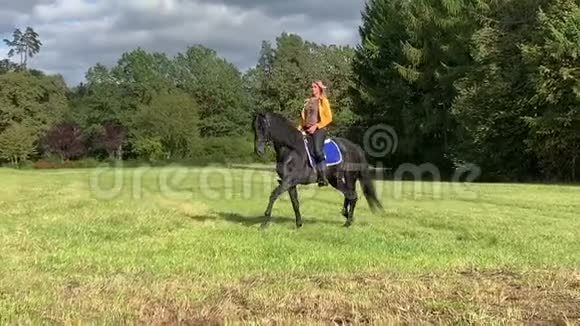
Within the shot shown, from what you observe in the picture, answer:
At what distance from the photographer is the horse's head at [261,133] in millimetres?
15898

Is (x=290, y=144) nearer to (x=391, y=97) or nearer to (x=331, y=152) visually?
(x=331, y=152)

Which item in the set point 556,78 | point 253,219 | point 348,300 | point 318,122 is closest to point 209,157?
point 556,78

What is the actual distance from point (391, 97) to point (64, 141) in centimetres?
5523

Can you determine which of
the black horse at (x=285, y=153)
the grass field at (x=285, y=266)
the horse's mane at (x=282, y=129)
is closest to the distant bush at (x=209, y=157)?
the grass field at (x=285, y=266)

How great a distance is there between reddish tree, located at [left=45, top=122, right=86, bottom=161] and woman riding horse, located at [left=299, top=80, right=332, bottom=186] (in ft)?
284

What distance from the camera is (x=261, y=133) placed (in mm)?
15977

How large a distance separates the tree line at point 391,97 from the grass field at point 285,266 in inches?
848

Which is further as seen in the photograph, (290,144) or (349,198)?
(349,198)

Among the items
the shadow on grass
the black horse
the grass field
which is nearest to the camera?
the grass field

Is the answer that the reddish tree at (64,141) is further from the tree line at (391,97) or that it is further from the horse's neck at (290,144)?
the horse's neck at (290,144)

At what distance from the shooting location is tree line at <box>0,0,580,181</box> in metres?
41.0

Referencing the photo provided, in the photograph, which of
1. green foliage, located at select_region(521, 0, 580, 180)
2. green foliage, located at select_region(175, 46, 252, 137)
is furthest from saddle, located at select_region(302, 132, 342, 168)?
green foliage, located at select_region(175, 46, 252, 137)

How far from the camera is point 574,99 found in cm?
3828

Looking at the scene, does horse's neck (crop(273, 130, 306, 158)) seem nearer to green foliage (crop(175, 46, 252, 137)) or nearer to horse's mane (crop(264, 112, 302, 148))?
horse's mane (crop(264, 112, 302, 148))
